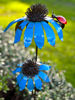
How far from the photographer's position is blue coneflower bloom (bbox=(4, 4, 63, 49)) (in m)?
1.46

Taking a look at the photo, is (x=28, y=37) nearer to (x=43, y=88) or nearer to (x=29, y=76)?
(x=29, y=76)

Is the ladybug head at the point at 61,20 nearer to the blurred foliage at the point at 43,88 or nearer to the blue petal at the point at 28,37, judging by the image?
the blue petal at the point at 28,37

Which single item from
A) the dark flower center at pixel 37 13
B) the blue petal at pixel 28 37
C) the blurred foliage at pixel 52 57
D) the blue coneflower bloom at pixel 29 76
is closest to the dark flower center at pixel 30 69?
the blue coneflower bloom at pixel 29 76

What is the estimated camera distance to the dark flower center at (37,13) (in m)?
1.58

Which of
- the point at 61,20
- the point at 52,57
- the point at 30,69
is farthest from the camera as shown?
the point at 52,57

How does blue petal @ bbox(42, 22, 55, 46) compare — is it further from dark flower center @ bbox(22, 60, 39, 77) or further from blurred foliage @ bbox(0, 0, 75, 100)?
dark flower center @ bbox(22, 60, 39, 77)

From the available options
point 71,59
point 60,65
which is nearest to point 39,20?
point 60,65

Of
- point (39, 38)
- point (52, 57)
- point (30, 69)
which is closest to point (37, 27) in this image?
point (39, 38)

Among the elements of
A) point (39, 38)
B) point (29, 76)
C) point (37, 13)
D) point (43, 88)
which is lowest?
point (43, 88)

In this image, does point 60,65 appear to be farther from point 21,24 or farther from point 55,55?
point 21,24

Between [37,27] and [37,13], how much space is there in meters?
0.19

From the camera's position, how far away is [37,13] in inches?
62.7

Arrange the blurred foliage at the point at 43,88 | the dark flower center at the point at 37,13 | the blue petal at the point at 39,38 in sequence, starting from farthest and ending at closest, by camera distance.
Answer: the blurred foliage at the point at 43,88 → the dark flower center at the point at 37,13 → the blue petal at the point at 39,38

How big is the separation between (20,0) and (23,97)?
24.9ft
